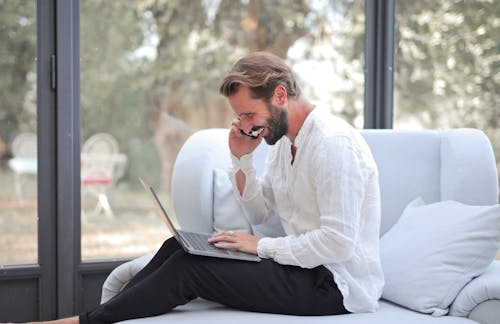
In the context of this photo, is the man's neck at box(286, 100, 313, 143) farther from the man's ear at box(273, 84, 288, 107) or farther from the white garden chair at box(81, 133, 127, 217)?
the white garden chair at box(81, 133, 127, 217)

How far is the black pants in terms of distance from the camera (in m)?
1.90

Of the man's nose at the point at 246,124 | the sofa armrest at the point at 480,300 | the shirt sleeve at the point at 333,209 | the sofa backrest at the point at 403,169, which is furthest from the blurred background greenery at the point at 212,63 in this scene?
the shirt sleeve at the point at 333,209

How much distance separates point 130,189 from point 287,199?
1.11 m

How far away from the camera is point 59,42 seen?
2.85 meters

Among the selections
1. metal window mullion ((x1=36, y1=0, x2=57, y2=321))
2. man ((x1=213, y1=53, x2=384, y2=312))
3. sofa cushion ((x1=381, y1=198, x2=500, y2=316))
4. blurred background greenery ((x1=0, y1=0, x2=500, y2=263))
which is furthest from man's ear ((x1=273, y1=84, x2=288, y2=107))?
metal window mullion ((x1=36, y1=0, x2=57, y2=321))

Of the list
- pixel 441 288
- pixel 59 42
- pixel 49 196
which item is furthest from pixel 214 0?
pixel 441 288

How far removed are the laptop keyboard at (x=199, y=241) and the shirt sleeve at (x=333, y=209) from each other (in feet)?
0.66

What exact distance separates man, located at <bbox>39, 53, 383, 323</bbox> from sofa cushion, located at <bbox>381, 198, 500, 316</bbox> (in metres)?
0.11

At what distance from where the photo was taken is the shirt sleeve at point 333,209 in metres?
1.92

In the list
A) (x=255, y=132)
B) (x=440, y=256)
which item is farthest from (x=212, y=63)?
(x=440, y=256)

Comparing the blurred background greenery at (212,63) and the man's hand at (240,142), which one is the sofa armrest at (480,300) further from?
the blurred background greenery at (212,63)

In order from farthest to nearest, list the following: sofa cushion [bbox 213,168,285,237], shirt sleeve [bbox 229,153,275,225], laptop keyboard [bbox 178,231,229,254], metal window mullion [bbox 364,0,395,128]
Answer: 1. metal window mullion [bbox 364,0,395,128]
2. sofa cushion [bbox 213,168,285,237]
3. shirt sleeve [bbox 229,153,275,225]
4. laptop keyboard [bbox 178,231,229,254]

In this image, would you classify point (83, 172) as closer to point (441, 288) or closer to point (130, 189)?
point (130, 189)

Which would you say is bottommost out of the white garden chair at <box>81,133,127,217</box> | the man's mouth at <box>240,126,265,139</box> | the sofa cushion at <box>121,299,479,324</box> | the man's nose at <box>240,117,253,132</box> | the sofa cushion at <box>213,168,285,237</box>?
the sofa cushion at <box>121,299,479,324</box>
